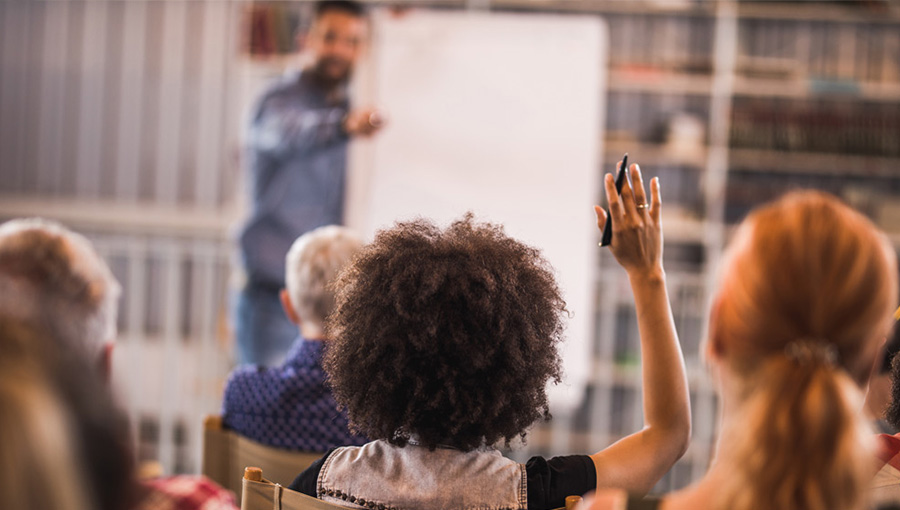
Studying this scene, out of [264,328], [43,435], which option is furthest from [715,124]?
[43,435]

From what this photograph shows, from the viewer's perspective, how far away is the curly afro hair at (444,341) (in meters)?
1.15

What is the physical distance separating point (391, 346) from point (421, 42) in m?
2.84

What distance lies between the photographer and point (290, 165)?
3402 mm

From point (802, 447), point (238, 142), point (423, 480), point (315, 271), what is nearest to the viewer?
point (802, 447)

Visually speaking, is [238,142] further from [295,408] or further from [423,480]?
[423,480]

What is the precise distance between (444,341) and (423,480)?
0.18 meters

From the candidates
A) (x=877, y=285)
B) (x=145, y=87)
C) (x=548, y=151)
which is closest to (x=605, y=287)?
(x=548, y=151)

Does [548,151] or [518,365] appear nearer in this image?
[518,365]

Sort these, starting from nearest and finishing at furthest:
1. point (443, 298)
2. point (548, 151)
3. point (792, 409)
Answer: point (792, 409) < point (443, 298) < point (548, 151)

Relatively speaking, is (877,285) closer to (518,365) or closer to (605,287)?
(518,365)

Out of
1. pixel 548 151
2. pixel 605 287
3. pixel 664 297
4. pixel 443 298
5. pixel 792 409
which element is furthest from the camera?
pixel 605 287

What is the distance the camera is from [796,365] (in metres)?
0.83

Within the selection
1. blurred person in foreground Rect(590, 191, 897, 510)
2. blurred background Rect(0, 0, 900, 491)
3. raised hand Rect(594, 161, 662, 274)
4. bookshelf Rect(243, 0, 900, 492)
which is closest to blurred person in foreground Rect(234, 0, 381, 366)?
bookshelf Rect(243, 0, 900, 492)

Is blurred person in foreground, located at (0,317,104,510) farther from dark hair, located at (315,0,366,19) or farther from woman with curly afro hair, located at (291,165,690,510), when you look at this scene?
dark hair, located at (315,0,366,19)
